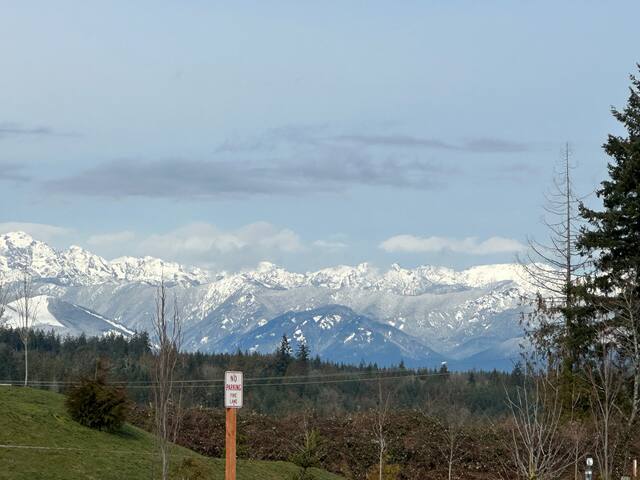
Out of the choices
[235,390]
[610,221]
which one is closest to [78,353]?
[610,221]

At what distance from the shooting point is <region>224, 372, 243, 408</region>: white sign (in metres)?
20.7

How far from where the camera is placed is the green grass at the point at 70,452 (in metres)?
34.5

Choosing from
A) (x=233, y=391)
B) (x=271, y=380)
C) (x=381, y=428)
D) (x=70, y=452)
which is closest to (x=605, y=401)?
(x=381, y=428)

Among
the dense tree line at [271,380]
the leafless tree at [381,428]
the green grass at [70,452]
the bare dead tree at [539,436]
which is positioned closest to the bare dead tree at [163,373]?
the green grass at [70,452]

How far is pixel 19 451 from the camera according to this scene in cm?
3531

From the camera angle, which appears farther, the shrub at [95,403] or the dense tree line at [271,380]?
the dense tree line at [271,380]

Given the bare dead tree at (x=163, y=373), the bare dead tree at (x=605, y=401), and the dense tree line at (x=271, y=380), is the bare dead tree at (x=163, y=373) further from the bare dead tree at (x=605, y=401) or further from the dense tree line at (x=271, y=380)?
the dense tree line at (x=271, y=380)

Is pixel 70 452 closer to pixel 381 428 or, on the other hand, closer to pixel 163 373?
pixel 163 373

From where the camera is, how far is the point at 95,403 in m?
41.4

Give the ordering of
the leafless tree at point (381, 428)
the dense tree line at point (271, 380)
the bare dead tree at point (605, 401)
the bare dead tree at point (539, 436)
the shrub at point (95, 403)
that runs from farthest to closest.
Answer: the dense tree line at point (271, 380) → the leafless tree at point (381, 428) → the shrub at point (95, 403) → the bare dead tree at point (605, 401) → the bare dead tree at point (539, 436)

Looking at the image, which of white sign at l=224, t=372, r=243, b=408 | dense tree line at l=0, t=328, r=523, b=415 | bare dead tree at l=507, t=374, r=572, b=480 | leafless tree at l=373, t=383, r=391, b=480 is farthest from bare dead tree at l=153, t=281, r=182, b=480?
dense tree line at l=0, t=328, r=523, b=415

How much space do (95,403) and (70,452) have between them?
15.8 ft

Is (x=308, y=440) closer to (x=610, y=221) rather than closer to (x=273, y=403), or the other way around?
(x=610, y=221)

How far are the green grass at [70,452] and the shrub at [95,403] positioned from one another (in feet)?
1.43
